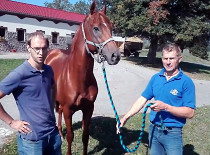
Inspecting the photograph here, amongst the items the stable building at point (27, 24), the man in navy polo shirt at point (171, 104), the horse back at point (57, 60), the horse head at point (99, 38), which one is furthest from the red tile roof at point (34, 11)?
the man in navy polo shirt at point (171, 104)

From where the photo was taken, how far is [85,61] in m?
3.51

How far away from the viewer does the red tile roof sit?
2379 cm

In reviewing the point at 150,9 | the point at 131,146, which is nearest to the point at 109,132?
the point at 131,146

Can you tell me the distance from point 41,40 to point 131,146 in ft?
10.0

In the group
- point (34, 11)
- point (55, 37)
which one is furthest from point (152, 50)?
point (34, 11)

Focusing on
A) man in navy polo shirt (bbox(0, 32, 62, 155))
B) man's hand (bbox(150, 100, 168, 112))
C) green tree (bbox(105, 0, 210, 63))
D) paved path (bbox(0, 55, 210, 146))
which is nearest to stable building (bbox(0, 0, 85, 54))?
green tree (bbox(105, 0, 210, 63))

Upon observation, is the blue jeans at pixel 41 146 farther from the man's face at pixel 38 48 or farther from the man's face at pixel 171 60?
the man's face at pixel 171 60

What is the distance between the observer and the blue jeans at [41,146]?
2.22 m

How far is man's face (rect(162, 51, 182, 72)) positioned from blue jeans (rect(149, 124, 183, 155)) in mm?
650

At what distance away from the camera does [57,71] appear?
444 cm

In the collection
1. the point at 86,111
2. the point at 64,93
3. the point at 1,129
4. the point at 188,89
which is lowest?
the point at 1,129

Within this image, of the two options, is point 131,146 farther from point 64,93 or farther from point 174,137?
point 174,137

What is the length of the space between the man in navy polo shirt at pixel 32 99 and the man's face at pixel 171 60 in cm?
121

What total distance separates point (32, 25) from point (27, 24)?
0.54 meters
